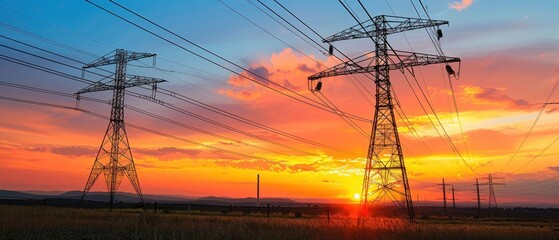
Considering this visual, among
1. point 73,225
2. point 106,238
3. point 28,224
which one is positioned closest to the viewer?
point 106,238

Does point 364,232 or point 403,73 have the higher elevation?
point 403,73

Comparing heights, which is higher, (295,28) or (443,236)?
(295,28)

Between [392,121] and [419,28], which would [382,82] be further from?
[419,28]

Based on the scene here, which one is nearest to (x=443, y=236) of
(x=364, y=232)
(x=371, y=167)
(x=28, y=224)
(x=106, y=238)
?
(x=364, y=232)

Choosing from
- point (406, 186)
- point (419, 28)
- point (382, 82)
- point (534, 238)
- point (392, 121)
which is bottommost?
point (534, 238)

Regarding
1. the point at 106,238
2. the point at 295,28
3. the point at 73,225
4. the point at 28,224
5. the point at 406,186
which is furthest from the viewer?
the point at 406,186

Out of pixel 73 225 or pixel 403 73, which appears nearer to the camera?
pixel 73 225

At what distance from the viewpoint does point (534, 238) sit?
881 inches

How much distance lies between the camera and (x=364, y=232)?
1869 centimetres

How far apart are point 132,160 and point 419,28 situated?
31.6 meters

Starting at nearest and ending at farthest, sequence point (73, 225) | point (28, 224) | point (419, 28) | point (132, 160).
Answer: point (28, 224) < point (73, 225) < point (419, 28) < point (132, 160)

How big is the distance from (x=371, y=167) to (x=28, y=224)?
910 inches

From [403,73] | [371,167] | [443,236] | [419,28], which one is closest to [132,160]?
[371,167]

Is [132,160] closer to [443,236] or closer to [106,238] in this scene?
[106,238]
